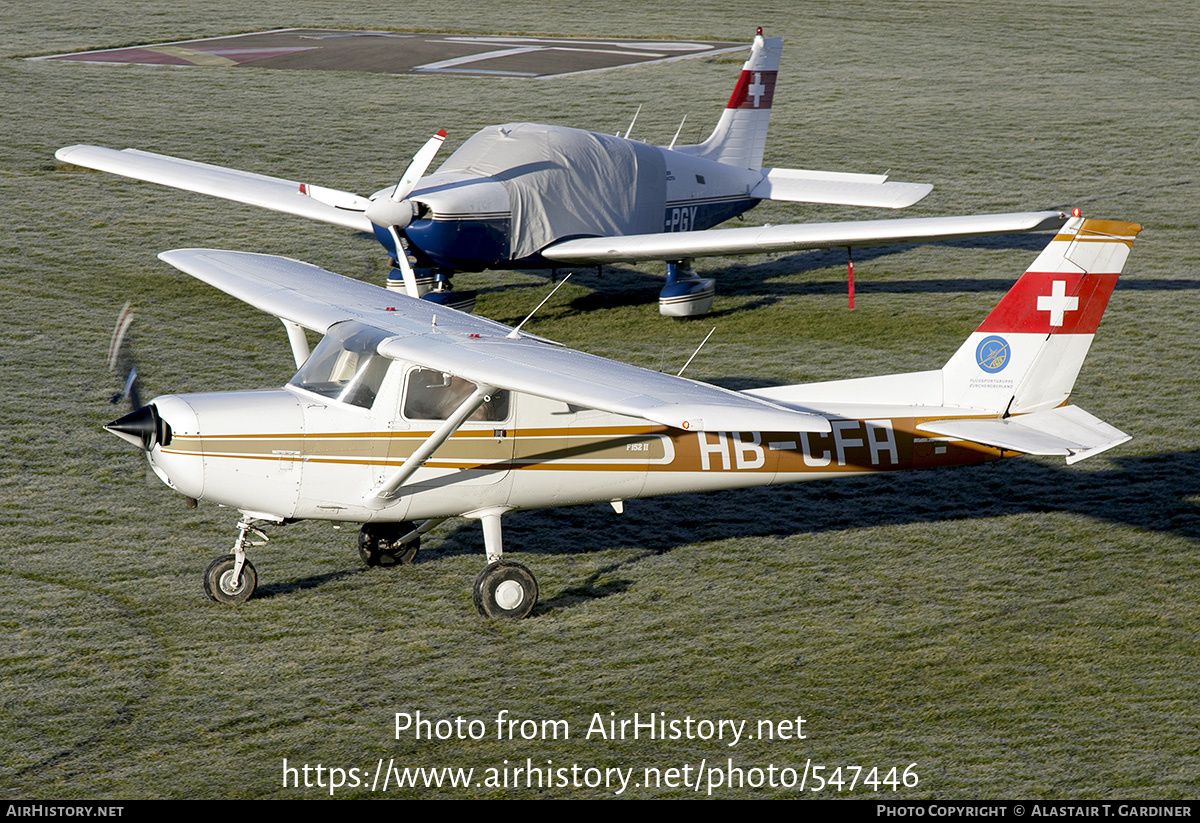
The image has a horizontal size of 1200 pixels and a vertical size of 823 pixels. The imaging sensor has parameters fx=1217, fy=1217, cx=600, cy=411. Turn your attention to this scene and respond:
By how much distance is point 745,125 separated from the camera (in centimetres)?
1905

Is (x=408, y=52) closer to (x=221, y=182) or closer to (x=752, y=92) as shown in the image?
(x=752, y=92)

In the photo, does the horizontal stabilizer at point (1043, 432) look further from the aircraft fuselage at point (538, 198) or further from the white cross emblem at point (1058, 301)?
the aircraft fuselage at point (538, 198)

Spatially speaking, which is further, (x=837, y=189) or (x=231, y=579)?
(x=837, y=189)

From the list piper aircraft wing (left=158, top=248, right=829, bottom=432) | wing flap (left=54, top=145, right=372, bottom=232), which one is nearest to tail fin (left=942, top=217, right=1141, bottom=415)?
piper aircraft wing (left=158, top=248, right=829, bottom=432)

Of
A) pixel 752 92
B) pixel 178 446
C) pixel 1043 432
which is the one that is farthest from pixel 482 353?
pixel 752 92

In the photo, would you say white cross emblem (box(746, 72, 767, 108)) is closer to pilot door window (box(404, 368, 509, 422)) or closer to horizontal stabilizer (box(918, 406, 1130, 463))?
horizontal stabilizer (box(918, 406, 1130, 463))

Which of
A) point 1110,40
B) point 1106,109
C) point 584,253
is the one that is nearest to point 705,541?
point 584,253

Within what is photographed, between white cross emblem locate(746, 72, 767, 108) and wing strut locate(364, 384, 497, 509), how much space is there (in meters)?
12.0

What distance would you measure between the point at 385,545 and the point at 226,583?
1.24m

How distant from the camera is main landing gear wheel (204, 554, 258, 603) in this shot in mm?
9047

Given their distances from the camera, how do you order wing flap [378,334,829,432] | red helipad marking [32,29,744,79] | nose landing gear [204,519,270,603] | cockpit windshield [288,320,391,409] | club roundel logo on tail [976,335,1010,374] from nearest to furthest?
wing flap [378,334,829,432] → cockpit windshield [288,320,391,409] → nose landing gear [204,519,270,603] → club roundel logo on tail [976,335,1010,374] → red helipad marking [32,29,744,79]

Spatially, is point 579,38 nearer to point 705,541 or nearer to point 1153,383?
point 1153,383

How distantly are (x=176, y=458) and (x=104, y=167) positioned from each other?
38.1ft

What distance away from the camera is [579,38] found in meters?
37.9
